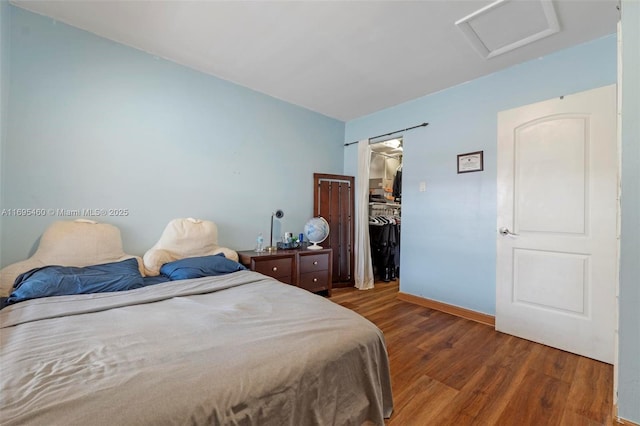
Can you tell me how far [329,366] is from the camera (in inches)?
39.8

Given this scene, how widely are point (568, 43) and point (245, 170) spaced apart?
3.24 m

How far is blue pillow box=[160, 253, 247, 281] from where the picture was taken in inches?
79.0

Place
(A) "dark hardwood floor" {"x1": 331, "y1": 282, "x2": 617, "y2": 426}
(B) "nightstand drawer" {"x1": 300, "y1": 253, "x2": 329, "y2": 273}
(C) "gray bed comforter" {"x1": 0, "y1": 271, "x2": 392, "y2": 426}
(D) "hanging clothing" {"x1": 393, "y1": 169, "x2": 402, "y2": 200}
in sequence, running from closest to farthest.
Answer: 1. (C) "gray bed comforter" {"x1": 0, "y1": 271, "x2": 392, "y2": 426}
2. (A) "dark hardwood floor" {"x1": 331, "y1": 282, "x2": 617, "y2": 426}
3. (B) "nightstand drawer" {"x1": 300, "y1": 253, "x2": 329, "y2": 273}
4. (D) "hanging clothing" {"x1": 393, "y1": 169, "x2": 402, "y2": 200}

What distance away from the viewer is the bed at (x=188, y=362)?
0.70 meters

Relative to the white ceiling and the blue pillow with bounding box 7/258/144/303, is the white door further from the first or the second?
the blue pillow with bounding box 7/258/144/303

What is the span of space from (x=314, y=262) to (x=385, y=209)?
2451mm

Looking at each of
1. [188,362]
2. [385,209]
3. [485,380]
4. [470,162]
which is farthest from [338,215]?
[188,362]

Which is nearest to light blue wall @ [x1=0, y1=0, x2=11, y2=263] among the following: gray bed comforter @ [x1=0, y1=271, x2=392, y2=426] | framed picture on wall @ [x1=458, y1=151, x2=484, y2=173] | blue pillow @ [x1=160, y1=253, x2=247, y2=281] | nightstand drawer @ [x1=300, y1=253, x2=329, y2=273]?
blue pillow @ [x1=160, y1=253, x2=247, y2=281]

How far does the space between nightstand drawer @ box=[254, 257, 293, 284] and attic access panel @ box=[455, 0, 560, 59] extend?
2.62 metres

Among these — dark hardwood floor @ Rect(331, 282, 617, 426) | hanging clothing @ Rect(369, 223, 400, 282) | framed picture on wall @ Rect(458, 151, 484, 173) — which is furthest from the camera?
hanging clothing @ Rect(369, 223, 400, 282)

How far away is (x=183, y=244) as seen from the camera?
240cm

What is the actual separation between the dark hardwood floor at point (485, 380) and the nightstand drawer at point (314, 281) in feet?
2.98

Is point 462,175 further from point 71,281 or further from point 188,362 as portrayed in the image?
point 71,281

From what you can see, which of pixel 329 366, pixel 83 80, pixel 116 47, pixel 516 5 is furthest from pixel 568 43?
pixel 83 80
